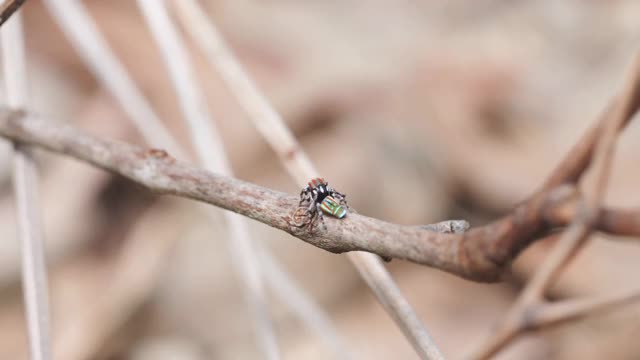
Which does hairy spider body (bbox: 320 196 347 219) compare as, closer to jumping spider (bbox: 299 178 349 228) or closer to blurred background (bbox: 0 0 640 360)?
jumping spider (bbox: 299 178 349 228)

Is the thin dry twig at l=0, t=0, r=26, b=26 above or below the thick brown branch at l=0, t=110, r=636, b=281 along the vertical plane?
above

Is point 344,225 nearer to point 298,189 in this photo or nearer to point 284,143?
point 284,143

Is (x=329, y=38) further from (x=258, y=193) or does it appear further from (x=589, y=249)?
(x=258, y=193)

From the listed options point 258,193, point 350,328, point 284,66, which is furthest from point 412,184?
point 258,193

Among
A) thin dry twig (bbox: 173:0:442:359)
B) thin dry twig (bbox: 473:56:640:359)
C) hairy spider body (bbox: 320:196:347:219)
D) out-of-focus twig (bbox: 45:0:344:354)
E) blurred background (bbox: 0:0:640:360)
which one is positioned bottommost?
thin dry twig (bbox: 473:56:640:359)

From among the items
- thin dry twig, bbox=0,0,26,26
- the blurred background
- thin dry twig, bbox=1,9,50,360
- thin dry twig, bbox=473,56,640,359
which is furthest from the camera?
the blurred background

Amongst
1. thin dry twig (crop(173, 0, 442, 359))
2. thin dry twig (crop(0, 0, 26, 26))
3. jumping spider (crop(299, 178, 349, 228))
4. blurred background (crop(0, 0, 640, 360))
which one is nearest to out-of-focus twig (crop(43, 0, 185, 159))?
thin dry twig (crop(173, 0, 442, 359))

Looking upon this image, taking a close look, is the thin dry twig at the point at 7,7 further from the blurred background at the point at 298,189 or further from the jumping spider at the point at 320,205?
the blurred background at the point at 298,189
